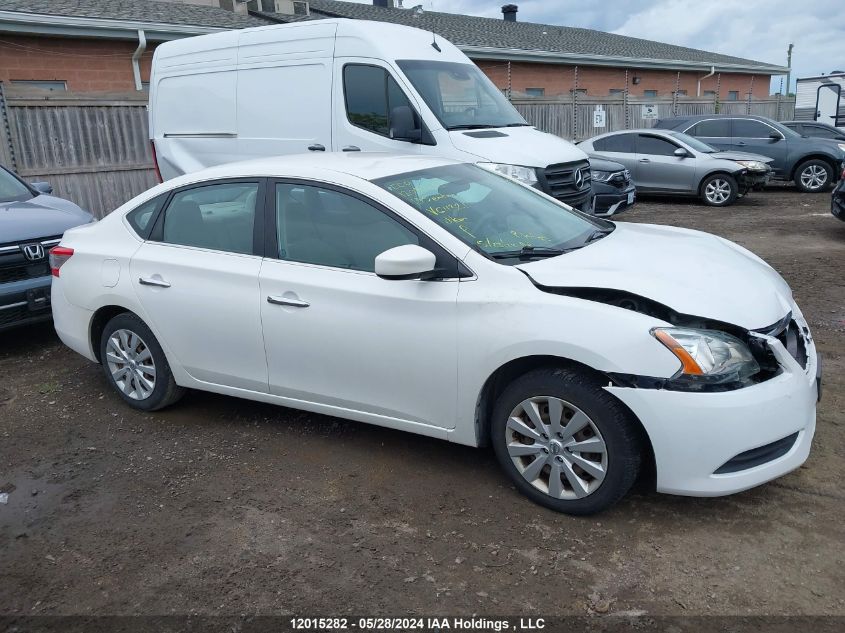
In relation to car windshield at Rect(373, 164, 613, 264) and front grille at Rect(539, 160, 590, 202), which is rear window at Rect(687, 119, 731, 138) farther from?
car windshield at Rect(373, 164, 613, 264)

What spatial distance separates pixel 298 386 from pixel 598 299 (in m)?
1.72

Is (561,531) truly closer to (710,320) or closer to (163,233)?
(710,320)

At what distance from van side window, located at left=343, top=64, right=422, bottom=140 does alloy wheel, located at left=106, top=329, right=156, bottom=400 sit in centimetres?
358

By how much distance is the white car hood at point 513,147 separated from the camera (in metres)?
6.98

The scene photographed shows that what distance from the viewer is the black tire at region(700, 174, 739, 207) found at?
1324cm

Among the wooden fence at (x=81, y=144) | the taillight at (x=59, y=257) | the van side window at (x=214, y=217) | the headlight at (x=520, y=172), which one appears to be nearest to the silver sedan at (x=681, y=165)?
the headlight at (x=520, y=172)

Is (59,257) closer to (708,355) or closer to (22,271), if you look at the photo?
(22,271)

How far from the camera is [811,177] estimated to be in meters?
14.8

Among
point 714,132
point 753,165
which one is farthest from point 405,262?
point 714,132

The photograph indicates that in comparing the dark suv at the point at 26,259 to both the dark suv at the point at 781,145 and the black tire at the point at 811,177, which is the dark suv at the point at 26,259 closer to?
the dark suv at the point at 781,145

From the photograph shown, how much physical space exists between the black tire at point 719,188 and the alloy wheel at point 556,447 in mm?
11537

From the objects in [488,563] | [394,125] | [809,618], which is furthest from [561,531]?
[394,125]

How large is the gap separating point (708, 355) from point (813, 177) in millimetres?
13951

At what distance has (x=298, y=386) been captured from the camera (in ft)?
13.1
